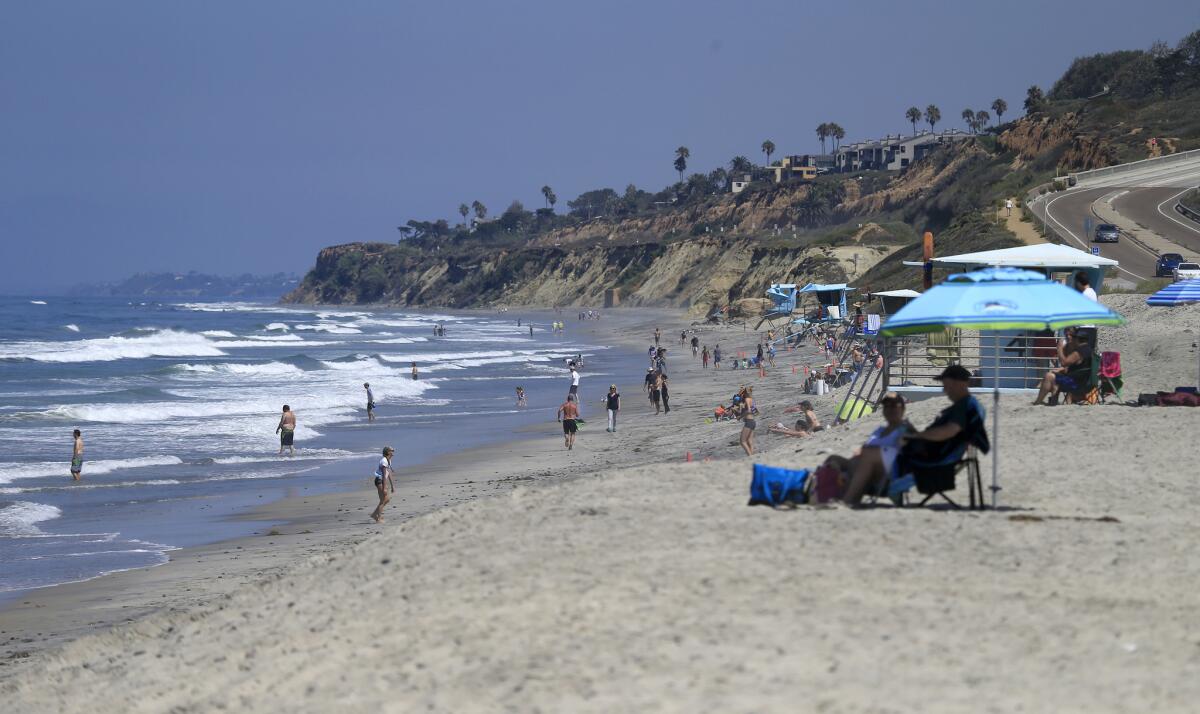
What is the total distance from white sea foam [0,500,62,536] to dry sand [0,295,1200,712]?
6.95 meters

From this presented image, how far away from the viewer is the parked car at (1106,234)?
42875 millimetres

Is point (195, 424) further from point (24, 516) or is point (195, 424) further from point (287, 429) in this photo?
point (24, 516)

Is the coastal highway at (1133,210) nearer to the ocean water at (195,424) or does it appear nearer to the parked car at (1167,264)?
the parked car at (1167,264)

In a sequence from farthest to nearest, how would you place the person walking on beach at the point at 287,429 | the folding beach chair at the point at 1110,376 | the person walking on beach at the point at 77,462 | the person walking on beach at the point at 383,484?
1. the person walking on beach at the point at 287,429
2. the person walking on beach at the point at 77,462
3. the person walking on beach at the point at 383,484
4. the folding beach chair at the point at 1110,376

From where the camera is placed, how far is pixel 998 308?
877 centimetres

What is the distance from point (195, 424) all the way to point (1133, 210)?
3844cm

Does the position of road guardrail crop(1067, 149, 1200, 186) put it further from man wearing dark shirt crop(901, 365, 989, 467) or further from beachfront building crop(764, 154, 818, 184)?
beachfront building crop(764, 154, 818, 184)

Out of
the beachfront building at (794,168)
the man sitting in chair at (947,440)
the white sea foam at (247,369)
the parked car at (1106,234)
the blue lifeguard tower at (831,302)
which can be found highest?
the beachfront building at (794,168)

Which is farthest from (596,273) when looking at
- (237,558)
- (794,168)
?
(237,558)

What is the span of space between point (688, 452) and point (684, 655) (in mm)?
12579

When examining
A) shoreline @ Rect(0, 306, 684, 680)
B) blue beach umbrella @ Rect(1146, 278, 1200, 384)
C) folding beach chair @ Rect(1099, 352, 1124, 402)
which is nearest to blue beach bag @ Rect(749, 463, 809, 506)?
shoreline @ Rect(0, 306, 684, 680)

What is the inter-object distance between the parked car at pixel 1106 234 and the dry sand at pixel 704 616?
35.4 meters

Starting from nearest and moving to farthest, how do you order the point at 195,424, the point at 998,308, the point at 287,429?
1. the point at 998,308
2. the point at 287,429
3. the point at 195,424

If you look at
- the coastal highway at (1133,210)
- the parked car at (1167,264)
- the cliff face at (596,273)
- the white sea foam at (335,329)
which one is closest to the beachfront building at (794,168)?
the cliff face at (596,273)
